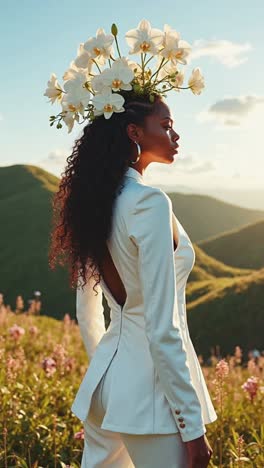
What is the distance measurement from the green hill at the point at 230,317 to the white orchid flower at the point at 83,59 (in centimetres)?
1712

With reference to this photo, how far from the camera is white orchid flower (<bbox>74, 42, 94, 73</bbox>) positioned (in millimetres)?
3328

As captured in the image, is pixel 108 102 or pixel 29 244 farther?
pixel 29 244

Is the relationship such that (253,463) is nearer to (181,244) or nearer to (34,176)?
(181,244)

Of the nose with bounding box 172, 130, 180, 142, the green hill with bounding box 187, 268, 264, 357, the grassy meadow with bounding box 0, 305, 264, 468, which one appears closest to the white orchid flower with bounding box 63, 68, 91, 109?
the nose with bounding box 172, 130, 180, 142

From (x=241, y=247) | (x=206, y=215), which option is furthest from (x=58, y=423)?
(x=206, y=215)

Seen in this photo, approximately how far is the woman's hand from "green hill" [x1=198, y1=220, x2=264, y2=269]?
4881 centimetres

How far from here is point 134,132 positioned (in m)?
3.08

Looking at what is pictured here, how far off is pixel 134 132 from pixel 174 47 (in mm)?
617

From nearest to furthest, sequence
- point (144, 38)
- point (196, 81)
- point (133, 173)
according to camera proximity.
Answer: point (133, 173) < point (144, 38) < point (196, 81)

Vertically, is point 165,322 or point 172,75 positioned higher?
point 172,75

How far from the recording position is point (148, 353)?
2855 millimetres

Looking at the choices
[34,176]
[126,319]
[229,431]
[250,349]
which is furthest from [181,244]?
[34,176]

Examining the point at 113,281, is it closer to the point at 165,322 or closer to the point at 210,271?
the point at 165,322

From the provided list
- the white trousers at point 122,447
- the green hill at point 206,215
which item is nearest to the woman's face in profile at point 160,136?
the white trousers at point 122,447
